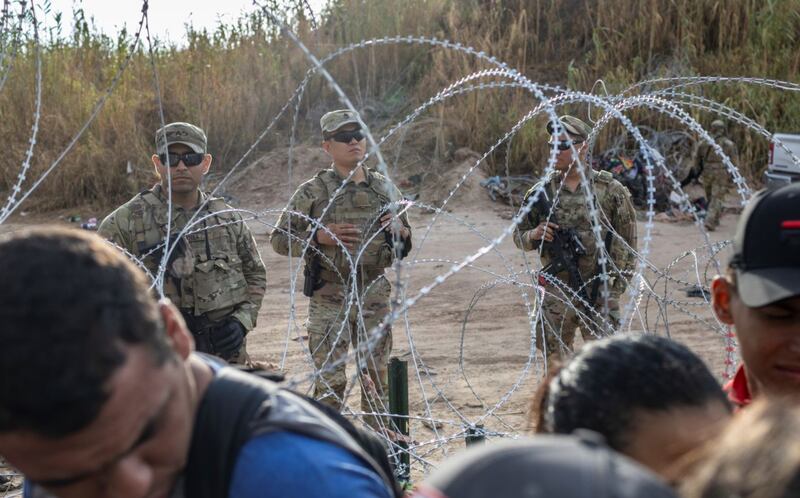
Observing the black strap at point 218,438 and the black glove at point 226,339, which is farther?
the black glove at point 226,339

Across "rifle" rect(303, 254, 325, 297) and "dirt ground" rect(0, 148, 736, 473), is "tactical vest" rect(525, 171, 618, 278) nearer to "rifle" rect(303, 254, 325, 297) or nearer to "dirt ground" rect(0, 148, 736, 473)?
"dirt ground" rect(0, 148, 736, 473)

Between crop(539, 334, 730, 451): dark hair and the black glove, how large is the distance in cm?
357

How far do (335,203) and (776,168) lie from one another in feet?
18.6

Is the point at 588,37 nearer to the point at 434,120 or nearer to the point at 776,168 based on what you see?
the point at 434,120

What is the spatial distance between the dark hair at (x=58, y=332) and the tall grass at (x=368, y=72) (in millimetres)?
12187

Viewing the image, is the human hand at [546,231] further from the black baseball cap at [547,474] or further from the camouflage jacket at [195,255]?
the black baseball cap at [547,474]

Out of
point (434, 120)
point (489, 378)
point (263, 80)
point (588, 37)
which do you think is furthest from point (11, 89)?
point (489, 378)

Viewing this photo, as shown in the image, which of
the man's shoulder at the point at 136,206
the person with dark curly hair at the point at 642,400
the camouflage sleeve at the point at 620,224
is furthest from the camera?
the camouflage sleeve at the point at 620,224

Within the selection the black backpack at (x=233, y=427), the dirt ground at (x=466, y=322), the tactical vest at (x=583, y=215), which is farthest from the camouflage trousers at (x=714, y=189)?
the black backpack at (x=233, y=427)

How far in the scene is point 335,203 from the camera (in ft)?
18.9

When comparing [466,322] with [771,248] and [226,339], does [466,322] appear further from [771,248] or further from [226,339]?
[771,248]

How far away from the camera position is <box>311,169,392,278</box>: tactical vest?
18.7 feet

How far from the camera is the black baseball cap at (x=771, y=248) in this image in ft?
5.98

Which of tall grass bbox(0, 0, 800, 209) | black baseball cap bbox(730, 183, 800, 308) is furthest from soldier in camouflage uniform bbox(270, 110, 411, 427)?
tall grass bbox(0, 0, 800, 209)
